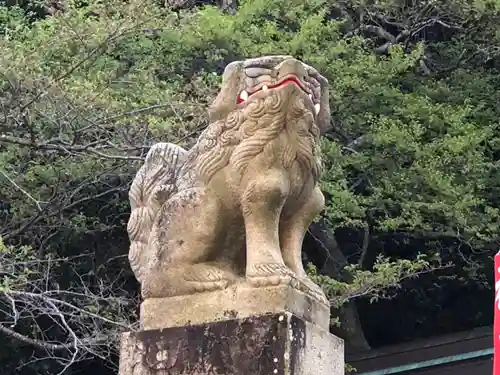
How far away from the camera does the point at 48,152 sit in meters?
8.21

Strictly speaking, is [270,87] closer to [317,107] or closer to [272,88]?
[272,88]

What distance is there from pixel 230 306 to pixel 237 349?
176mm

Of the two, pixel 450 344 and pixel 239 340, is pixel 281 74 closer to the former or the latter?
pixel 239 340

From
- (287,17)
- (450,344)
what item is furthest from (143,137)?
(450,344)

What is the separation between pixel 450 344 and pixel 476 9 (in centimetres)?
363

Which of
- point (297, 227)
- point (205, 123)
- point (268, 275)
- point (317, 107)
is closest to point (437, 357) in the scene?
point (205, 123)

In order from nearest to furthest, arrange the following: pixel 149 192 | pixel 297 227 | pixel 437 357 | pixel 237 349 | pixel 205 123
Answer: pixel 237 349 < pixel 297 227 < pixel 149 192 < pixel 205 123 < pixel 437 357

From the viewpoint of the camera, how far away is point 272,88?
3633mm

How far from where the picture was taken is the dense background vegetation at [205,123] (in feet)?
26.3

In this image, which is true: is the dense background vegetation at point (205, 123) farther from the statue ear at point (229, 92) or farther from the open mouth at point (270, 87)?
the open mouth at point (270, 87)

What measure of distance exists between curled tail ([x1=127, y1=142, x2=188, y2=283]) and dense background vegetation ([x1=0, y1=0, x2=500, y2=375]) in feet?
9.93

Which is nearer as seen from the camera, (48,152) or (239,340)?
(239,340)

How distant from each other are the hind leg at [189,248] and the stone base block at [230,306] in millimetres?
41

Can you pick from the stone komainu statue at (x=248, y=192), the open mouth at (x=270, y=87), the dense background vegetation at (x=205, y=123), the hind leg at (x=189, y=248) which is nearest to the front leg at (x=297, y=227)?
the stone komainu statue at (x=248, y=192)
